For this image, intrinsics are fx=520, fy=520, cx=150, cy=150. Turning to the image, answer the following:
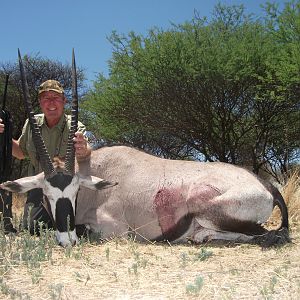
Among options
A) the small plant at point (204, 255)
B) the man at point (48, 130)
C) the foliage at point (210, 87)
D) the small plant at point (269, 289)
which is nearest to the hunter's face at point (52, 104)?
the man at point (48, 130)

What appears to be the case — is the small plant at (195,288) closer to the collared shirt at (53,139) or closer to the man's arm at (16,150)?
the collared shirt at (53,139)

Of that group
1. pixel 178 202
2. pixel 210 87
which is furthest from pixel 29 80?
pixel 178 202

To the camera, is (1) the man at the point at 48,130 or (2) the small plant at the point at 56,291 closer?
(2) the small plant at the point at 56,291

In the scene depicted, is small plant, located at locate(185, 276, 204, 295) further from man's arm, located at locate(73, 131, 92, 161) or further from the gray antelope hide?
man's arm, located at locate(73, 131, 92, 161)

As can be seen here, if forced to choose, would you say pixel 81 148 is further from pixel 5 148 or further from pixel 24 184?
pixel 5 148

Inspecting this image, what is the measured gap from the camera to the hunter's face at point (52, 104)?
5.97 m

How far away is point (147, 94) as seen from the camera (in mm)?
11500

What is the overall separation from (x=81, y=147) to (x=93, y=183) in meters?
0.45

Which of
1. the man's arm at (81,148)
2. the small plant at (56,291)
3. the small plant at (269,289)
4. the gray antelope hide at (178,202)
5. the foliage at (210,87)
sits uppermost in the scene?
the foliage at (210,87)

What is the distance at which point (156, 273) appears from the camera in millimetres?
3592

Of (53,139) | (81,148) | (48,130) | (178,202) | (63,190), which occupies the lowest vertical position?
(178,202)

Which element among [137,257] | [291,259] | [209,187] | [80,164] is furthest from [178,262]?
[80,164]

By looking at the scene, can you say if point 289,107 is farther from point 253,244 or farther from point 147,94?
point 253,244

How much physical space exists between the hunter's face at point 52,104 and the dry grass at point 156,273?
1.80m
